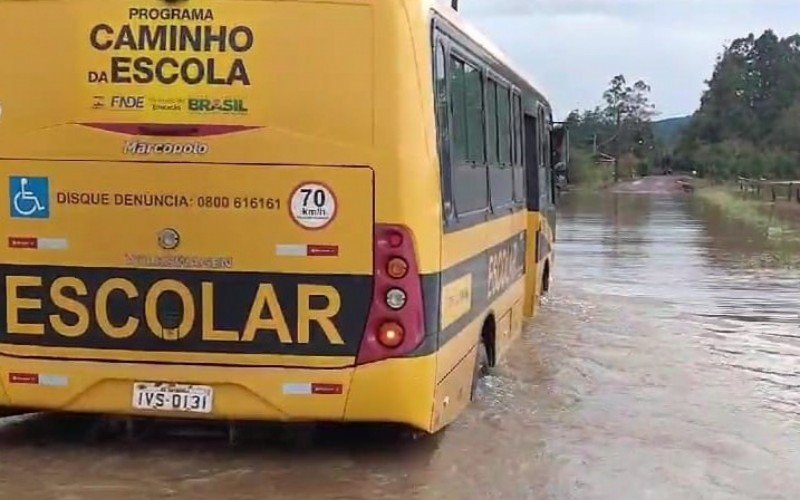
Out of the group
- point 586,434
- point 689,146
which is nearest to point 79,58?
point 586,434

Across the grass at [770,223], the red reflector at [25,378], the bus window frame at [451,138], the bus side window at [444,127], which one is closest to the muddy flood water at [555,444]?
the red reflector at [25,378]

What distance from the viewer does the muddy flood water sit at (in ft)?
23.0

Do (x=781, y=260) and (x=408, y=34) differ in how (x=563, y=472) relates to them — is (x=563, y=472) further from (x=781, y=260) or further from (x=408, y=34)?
(x=781, y=260)

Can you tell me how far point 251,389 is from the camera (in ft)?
22.6

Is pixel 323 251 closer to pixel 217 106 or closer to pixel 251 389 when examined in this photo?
pixel 251 389

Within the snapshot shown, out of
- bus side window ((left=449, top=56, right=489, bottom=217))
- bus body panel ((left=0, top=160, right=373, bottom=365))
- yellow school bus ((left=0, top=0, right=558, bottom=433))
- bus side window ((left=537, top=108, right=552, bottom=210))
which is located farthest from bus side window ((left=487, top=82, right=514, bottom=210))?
bus side window ((left=537, top=108, right=552, bottom=210))

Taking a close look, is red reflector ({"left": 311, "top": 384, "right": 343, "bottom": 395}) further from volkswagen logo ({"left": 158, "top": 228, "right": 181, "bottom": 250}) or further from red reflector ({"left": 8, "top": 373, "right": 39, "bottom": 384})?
red reflector ({"left": 8, "top": 373, "right": 39, "bottom": 384})

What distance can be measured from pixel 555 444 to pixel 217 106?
315 cm

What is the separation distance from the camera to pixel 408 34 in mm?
6801

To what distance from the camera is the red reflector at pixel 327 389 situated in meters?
6.84

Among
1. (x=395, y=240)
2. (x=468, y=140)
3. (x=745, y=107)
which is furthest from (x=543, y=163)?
(x=745, y=107)

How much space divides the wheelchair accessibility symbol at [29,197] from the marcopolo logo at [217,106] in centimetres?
91

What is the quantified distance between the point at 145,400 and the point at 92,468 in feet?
1.82

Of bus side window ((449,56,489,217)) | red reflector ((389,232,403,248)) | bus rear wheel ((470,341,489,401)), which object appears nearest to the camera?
red reflector ((389,232,403,248))
